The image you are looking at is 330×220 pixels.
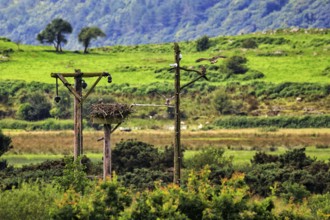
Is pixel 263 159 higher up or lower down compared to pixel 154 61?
lower down

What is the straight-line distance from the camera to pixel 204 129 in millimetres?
89500

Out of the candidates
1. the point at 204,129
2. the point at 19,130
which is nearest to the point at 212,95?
the point at 204,129

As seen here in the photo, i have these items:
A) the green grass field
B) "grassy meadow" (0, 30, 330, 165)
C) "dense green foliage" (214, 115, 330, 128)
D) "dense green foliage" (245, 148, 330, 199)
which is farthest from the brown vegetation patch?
the green grass field

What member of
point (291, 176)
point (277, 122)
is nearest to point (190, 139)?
point (277, 122)

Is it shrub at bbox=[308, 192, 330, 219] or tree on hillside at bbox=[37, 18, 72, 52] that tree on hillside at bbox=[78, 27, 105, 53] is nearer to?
tree on hillside at bbox=[37, 18, 72, 52]

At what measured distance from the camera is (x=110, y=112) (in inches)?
1230

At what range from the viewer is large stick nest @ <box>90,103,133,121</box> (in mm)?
31219

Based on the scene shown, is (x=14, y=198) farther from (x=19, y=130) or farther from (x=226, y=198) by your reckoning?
(x=19, y=130)

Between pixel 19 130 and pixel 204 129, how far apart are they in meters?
15.8

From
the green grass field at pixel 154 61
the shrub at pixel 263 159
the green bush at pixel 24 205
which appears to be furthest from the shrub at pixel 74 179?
the green grass field at pixel 154 61

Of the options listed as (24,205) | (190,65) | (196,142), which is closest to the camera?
(24,205)

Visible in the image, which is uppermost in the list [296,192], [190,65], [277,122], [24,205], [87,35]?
[87,35]

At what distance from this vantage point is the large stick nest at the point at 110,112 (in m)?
31.2

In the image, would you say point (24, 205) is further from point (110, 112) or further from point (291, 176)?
point (291, 176)
